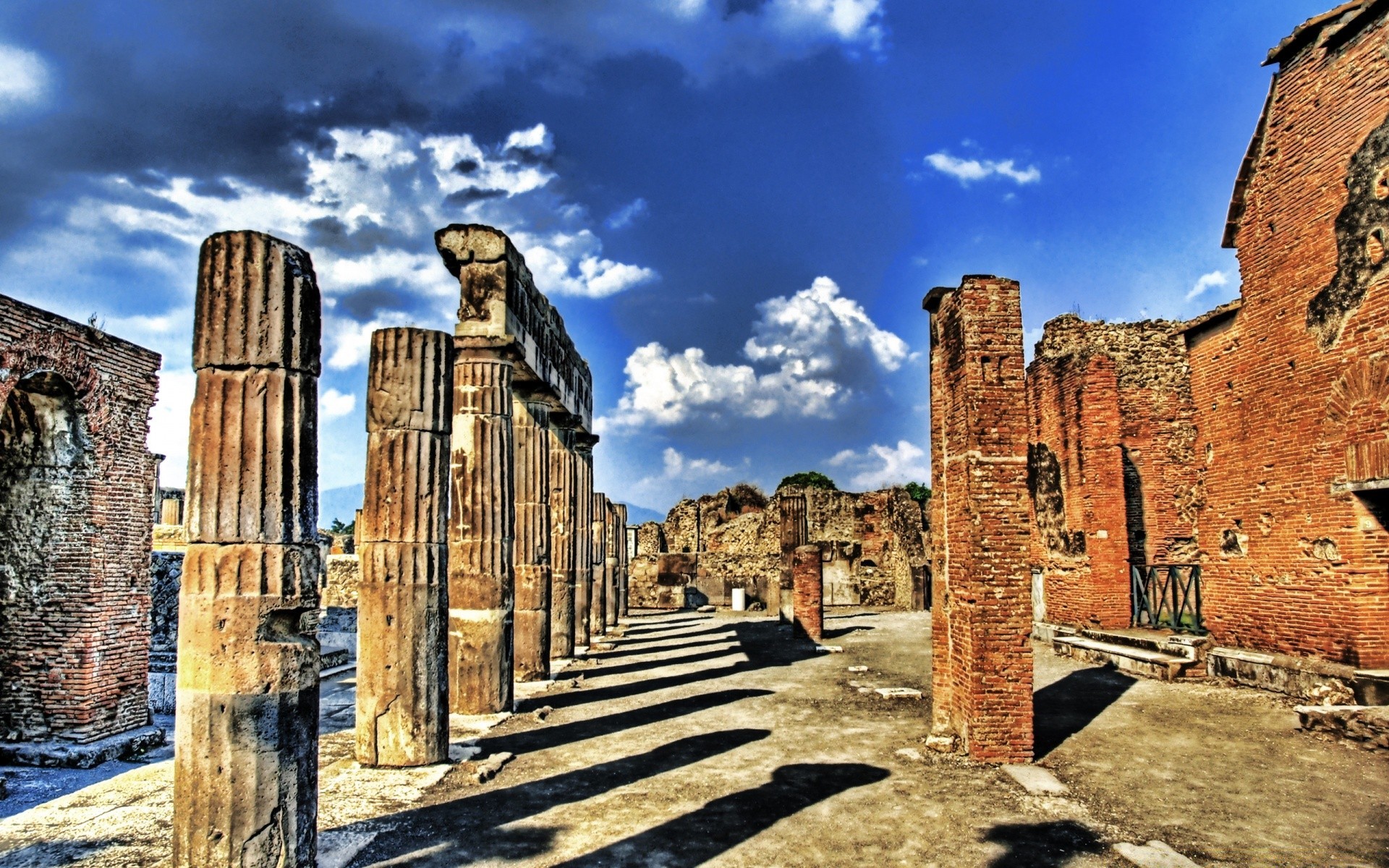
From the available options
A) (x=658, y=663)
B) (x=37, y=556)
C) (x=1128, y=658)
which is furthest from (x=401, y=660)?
(x=1128, y=658)

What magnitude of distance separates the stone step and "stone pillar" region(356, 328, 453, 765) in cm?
1046

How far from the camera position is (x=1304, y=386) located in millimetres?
11078

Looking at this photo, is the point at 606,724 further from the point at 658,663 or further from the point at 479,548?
the point at 658,663

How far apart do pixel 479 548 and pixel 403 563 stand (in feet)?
6.53

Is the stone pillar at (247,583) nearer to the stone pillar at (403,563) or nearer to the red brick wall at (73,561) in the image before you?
the stone pillar at (403,563)

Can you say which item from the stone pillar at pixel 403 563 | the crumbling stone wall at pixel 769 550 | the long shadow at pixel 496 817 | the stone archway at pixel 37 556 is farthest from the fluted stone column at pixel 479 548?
the crumbling stone wall at pixel 769 550

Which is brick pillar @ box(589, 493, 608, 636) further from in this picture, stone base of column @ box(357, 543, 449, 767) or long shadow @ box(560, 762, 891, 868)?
long shadow @ box(560, 762, 891, 868)

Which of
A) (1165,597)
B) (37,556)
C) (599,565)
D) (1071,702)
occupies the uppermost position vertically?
(37,556)

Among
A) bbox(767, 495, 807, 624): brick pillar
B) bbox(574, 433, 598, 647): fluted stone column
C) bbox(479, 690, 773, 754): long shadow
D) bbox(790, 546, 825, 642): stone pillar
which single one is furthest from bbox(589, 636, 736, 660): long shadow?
bbox(479, 690, 773, 754): long shadow

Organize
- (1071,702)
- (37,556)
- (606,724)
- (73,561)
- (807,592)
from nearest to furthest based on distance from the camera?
1. (37,556)
2. (73,561)
3. (606,724)
4. (1071,702)
5. (807,592)

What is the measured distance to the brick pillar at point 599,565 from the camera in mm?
19188

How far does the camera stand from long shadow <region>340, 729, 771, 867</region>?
554 cm

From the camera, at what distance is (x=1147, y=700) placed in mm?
10695

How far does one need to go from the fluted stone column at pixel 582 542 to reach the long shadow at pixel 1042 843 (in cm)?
1041
